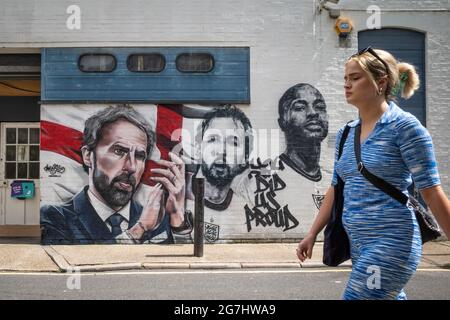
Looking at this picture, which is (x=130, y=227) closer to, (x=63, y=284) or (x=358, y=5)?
(x=63, y=284)

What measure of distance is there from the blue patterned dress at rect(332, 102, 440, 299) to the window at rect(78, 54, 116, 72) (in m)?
8.79

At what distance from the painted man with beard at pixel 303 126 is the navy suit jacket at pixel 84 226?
308cm

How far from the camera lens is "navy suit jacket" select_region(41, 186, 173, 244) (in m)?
10.2

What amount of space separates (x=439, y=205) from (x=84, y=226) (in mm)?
8999

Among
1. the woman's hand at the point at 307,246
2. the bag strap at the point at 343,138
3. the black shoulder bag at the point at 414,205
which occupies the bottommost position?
the woman's hand at the point at 307,246

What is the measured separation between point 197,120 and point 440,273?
553cm

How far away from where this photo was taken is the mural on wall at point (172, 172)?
10211mm

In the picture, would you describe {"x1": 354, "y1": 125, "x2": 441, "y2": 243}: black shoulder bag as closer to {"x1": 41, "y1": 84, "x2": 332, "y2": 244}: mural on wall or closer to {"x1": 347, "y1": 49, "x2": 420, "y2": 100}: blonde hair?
{"x1": 347, "y1": 49, "x2": 420, "y2": 100}: blonde hair

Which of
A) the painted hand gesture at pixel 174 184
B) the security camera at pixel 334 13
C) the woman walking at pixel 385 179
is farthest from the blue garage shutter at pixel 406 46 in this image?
the woman walking at pixel 385 179

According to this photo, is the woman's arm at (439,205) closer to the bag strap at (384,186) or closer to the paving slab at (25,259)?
the bag strap at (384,186)

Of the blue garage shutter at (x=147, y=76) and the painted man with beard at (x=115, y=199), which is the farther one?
the blue garage shutter at (x=147, y=76)

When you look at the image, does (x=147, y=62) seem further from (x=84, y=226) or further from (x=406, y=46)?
(x=406, y=46)

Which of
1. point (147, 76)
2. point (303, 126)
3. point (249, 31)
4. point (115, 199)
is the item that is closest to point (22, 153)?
point (115, 199)

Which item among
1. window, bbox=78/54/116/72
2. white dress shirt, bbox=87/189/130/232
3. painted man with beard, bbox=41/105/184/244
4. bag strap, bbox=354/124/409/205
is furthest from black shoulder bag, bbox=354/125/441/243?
window, bbox=78/54/116/72
